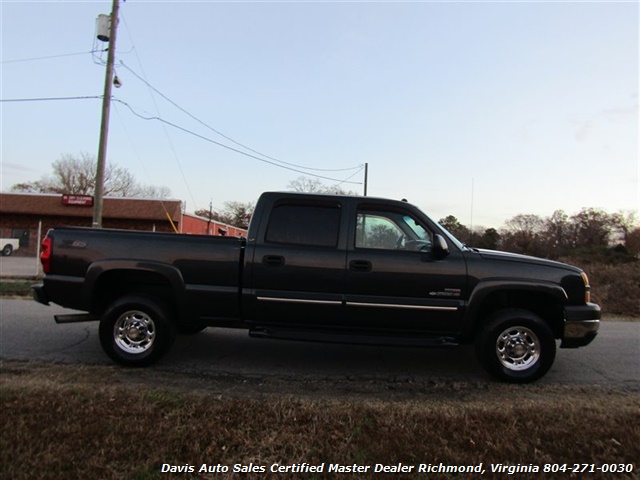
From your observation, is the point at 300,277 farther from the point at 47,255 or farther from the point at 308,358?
the point at 47,255

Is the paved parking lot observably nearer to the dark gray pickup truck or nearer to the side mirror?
the dark gray pickup truck

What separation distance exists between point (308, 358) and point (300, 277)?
1.38m

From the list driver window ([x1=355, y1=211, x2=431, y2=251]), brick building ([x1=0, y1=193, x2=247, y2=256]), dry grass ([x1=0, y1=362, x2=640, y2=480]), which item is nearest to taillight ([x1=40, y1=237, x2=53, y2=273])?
dry grass ([x1=0, y1=362, x2=640, y2=480])

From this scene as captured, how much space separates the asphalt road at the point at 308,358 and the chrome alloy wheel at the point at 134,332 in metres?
0.34

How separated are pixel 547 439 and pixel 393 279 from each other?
79.9 inches

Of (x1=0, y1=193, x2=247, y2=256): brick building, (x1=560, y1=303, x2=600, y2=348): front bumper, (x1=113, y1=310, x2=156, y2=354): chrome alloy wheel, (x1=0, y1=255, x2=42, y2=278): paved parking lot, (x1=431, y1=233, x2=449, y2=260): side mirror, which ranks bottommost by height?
(x1=0, y1=255, x2=42, y2=278): paved parking lot

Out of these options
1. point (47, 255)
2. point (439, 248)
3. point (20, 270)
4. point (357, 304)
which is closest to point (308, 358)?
point (357, 304)

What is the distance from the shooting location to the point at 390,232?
16.3 feet

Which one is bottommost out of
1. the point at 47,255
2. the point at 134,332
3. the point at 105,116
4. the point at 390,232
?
the point at 134,332

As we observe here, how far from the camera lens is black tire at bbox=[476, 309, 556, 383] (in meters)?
4.68

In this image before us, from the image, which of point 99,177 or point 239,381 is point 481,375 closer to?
point 239,381

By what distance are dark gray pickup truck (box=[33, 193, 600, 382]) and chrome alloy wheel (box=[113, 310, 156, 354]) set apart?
0.01m

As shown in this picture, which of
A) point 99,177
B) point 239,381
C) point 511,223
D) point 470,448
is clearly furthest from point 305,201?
point 511,223

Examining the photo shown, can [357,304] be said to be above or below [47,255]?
below
